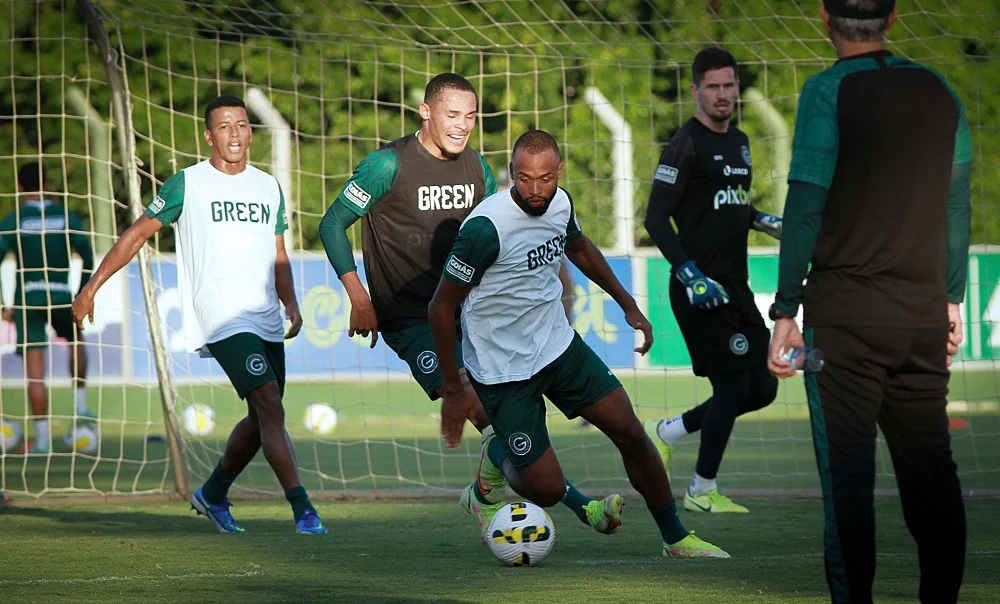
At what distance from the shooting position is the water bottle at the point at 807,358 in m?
3.74

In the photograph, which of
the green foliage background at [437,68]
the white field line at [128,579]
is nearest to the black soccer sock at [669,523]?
the white field line at [128,579]

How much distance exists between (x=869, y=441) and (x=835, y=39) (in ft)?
3.64

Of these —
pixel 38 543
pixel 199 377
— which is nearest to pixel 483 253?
pixel 38 543

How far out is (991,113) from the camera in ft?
44.0

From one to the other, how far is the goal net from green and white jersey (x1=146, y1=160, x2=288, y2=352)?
6.21 feet

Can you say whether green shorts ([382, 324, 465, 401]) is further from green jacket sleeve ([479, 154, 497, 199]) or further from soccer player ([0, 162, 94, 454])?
soccer player ([0, 162, 94, 454])

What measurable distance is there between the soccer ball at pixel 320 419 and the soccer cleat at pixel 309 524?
648 centimetres

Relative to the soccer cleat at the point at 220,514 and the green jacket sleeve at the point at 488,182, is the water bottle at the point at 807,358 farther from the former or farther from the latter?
the soccer cleat at the point at 220,514

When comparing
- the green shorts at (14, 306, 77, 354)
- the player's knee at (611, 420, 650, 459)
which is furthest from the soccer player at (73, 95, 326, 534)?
the green shorts at (14, 306, 77, 354)

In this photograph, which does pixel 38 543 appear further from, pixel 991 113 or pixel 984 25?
pixel 991 113

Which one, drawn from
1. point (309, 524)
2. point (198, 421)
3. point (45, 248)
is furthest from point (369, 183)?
point (198, 421)

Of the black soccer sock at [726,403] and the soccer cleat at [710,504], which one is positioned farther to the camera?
the soccer cleat at [710,504]

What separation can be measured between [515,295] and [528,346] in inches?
8.3

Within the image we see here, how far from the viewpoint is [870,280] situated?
3703 mm
